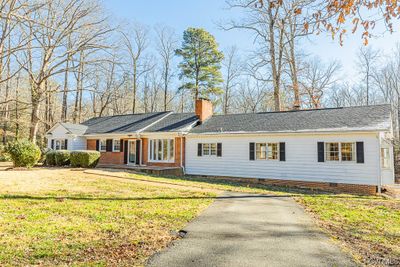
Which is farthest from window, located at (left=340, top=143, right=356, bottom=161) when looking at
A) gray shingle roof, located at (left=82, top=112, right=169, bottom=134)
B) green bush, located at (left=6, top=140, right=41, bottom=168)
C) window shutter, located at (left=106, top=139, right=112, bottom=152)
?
green bush, located at (left=6, top=140, right=41, bottom=168)

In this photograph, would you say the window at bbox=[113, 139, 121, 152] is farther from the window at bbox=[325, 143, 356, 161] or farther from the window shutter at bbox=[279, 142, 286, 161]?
the window at bbox=[325, 143, 356, 161]

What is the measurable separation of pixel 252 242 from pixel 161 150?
1577 cm

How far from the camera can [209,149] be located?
18516 millimetres

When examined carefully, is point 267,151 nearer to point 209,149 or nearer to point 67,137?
point 209,149

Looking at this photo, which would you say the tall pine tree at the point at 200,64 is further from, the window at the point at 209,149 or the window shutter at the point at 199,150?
the window at the point at 209,149

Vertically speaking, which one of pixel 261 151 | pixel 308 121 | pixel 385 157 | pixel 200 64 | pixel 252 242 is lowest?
pixel 252 242

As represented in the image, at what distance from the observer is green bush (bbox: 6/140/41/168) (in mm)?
17391

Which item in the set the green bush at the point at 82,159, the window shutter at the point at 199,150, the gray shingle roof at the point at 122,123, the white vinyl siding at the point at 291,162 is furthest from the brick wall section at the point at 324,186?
the green bush at the point at 82,159

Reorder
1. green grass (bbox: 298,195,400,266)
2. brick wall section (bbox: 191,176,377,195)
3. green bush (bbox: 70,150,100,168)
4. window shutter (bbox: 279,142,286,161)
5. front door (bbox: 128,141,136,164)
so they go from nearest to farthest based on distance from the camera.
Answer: green grass (bbox: 298,195,400,266) → brick wall section (bbox: 191,176,377,195) → window shutter (bbox: 279,142,286,161) → green bush (bbox: 70,150,100,168) → front door (bbox: 128,141,136,164)

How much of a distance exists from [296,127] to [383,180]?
4.87m

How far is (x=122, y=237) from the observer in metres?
5.61

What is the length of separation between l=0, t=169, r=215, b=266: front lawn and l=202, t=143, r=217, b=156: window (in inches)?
264

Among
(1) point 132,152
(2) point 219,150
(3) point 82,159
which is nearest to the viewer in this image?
(2) point 219,150

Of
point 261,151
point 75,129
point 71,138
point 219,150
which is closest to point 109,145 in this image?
point 71,138
